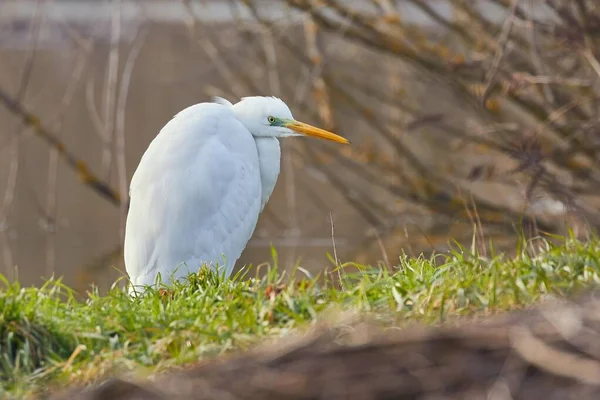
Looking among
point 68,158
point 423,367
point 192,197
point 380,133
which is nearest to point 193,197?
point 192,197

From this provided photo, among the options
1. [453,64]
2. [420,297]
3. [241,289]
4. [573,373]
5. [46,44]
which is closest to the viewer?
[573,373]

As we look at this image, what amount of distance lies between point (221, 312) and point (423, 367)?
122 centimetres

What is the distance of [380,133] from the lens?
10.4m

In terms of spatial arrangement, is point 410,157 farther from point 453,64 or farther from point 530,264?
point 530,264

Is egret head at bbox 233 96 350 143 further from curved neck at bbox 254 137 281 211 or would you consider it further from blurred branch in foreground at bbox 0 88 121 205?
blurred branch in foreground at bbox 0 88 121 205

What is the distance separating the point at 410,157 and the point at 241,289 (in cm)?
556

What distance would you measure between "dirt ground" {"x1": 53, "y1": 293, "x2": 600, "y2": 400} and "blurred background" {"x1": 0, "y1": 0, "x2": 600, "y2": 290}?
189 centimetres

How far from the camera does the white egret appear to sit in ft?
17.6

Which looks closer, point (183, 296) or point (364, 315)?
point (364, 315)

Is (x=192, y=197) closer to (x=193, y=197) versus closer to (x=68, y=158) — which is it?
(x=193, y=197)

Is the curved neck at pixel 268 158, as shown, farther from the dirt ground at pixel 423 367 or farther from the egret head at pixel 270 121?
the dirt ground at pixel 423 367

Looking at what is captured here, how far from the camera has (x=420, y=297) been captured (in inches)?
132

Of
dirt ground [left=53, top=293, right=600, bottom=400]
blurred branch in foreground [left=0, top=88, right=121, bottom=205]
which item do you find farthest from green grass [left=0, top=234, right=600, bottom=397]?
blurred branch in foreground [left=0, top=88, right=121, bottom=205]

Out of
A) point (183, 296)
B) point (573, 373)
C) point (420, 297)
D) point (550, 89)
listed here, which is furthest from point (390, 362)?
point (550, 89)
